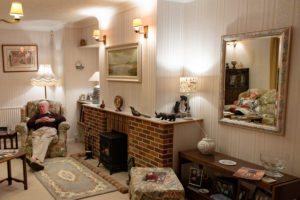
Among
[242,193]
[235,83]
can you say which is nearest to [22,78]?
[235,83]

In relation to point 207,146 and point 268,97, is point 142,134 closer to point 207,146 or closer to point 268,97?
point 207,146

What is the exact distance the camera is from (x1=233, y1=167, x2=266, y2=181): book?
2.45 meters

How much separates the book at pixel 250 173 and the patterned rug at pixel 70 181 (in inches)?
64.5

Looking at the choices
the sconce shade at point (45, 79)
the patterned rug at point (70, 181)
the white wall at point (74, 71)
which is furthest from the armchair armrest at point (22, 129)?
the sconce shade at point (45, 79)

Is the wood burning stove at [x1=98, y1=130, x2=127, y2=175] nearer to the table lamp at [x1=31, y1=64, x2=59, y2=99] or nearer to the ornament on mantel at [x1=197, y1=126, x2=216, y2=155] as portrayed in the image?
the ornament on mantel at [x1=197, y1=126, x2=216, y2=155]

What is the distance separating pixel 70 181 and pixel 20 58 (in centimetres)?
356

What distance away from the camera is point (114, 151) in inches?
155

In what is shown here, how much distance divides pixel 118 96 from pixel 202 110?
143 centimetres

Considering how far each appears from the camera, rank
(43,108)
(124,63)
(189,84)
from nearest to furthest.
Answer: (189,84) → (124,63) → (43,108)

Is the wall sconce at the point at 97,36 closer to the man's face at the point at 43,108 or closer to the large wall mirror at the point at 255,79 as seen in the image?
the man's face at the point at 43,108

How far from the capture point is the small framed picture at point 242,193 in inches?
106

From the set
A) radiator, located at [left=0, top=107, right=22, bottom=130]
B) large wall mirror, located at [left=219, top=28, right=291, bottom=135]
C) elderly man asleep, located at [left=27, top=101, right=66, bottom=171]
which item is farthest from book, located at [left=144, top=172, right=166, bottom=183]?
radiator, located at [left=0, top=107, right=22, bottom=130]

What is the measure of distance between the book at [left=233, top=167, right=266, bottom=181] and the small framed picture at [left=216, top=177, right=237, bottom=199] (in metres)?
0.30

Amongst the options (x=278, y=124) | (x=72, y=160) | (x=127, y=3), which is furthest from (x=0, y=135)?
(x=278, y=124)
